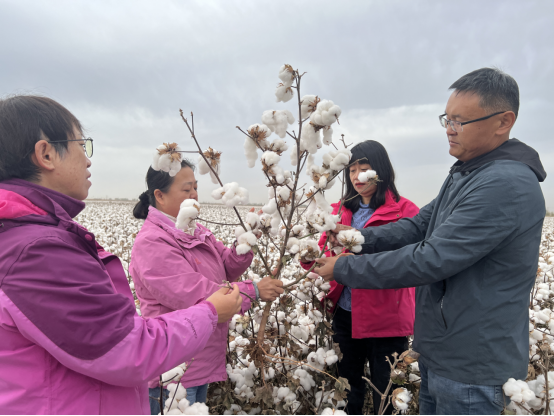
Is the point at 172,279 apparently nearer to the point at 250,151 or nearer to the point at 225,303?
the point at 225,303

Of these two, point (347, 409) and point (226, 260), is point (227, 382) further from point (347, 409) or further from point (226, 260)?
point (347, 409)

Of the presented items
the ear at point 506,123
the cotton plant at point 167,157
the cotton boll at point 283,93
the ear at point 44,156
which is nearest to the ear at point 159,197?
the cotton plant at point 167,157

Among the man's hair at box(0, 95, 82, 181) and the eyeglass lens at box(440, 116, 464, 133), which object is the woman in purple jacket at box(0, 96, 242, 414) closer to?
the man's hair at box(0, 95, 82, 181)

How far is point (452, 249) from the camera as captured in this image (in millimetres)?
1654

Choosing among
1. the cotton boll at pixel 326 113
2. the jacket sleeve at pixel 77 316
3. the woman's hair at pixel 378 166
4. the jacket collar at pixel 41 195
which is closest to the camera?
the jacket sleeve at pixel 77 316

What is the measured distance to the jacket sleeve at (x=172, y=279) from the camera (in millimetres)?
1854

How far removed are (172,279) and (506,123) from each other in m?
2.06

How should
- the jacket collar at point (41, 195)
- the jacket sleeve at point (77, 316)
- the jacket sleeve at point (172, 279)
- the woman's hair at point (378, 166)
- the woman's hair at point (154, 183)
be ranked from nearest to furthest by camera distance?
1. the jacket sleeve at point (77, 316)
2. the jacket collar at point (41, 195)
3. the jacket sleeve at point (172, 279)
4. the woman's hair at point (154, 183)
5. the woman's hair at point (378, 166)

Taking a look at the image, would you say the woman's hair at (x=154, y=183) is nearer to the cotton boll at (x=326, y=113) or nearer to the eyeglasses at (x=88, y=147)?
the eyeglasses at (x=88, y=147)

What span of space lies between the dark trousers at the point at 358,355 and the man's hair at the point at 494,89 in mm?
1785

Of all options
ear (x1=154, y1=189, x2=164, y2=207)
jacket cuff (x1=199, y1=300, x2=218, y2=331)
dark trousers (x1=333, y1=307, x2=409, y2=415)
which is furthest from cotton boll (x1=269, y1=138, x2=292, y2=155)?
dark trousers (x1=333, y1=307, x2=409, y2=415)

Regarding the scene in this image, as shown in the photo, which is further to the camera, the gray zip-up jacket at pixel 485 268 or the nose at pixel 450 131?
the nose at pixel 450 131

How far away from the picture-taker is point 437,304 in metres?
1.83

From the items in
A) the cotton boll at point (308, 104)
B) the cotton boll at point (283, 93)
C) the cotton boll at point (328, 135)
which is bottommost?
the cotton boll at point (328, 135)
